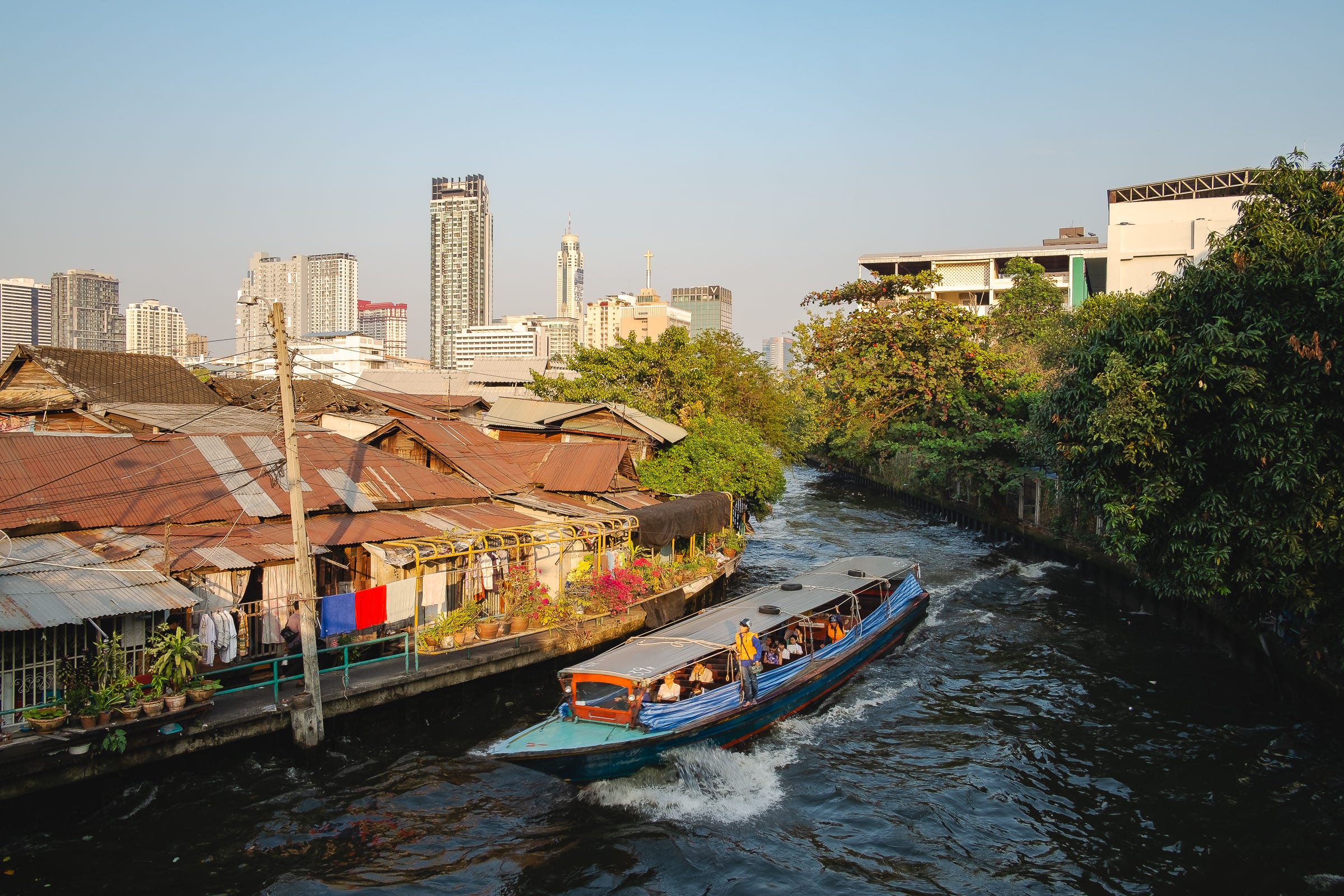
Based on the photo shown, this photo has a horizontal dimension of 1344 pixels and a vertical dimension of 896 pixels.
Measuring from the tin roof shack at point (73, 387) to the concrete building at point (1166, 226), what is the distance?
4723 centimetres

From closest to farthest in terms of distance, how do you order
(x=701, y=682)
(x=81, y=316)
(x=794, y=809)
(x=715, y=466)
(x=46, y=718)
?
(x=46, y=718) < (x=794, y=809) < (x=701, y=682) < (x=715, y=466) < (x=81, y=316)

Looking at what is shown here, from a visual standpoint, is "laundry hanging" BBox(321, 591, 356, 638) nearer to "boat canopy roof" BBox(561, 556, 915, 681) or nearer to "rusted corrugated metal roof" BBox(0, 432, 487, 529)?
"rusted corrugated metal roof" BBox(0, 432, 487, 529)

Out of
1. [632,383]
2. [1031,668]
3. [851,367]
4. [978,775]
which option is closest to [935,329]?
[851,367]

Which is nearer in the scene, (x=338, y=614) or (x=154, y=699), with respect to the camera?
(x=154, y=699)

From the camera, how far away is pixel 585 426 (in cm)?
3350

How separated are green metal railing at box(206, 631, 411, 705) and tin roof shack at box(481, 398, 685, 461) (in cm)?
1507

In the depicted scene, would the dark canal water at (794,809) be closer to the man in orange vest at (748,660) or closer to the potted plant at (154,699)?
the potted plant at (154,699)

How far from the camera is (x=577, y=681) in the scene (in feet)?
50.0

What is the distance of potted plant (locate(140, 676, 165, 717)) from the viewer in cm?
1342

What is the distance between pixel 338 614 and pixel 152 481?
5.44 metres

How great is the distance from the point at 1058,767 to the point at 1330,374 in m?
8.45

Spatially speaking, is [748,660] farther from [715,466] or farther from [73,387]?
[73,387]

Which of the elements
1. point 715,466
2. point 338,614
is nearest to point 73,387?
point 338,614

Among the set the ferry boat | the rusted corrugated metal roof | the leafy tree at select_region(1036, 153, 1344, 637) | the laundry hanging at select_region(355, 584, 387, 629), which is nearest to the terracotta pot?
the rusted corrugated metal roof
